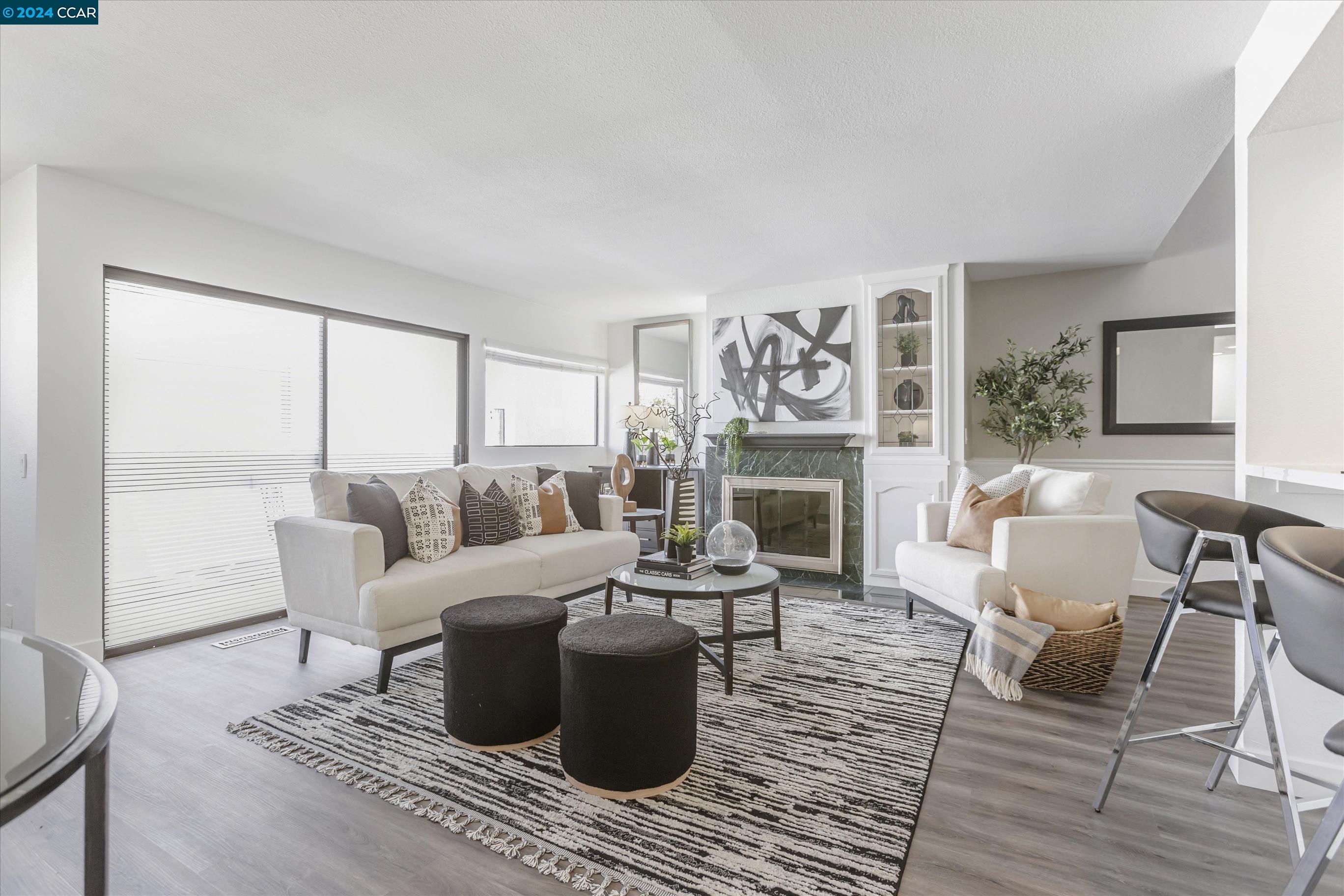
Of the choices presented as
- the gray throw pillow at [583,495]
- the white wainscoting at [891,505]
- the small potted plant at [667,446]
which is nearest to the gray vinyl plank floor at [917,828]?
the gray throw pillow at [583,495]

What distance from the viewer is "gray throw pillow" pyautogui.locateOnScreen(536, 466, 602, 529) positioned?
14.5 ft

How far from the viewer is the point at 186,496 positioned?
3.71 meters

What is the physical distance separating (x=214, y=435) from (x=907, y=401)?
4704mm

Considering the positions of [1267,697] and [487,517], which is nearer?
[1267,697]

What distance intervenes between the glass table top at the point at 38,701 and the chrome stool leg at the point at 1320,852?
1.65 m

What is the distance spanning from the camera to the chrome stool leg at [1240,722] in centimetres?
186

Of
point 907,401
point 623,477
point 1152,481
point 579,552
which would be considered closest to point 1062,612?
point 907,401

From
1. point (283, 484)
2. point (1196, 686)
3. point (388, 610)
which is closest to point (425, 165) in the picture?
point (388, 610)

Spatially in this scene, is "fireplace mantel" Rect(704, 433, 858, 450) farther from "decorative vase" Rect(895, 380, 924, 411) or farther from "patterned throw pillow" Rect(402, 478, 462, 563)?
"patterned throw pillow" Rect(402, 478, 462, 563)

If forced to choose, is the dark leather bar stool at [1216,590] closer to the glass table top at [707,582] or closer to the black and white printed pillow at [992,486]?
the glass table top at [707,582]

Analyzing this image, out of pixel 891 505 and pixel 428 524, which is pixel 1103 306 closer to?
pixel 891 505

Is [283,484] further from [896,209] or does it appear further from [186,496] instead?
[896,209]

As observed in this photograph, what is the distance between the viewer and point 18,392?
3186mm

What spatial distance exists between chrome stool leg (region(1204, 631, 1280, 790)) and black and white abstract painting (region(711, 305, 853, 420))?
3.37m
